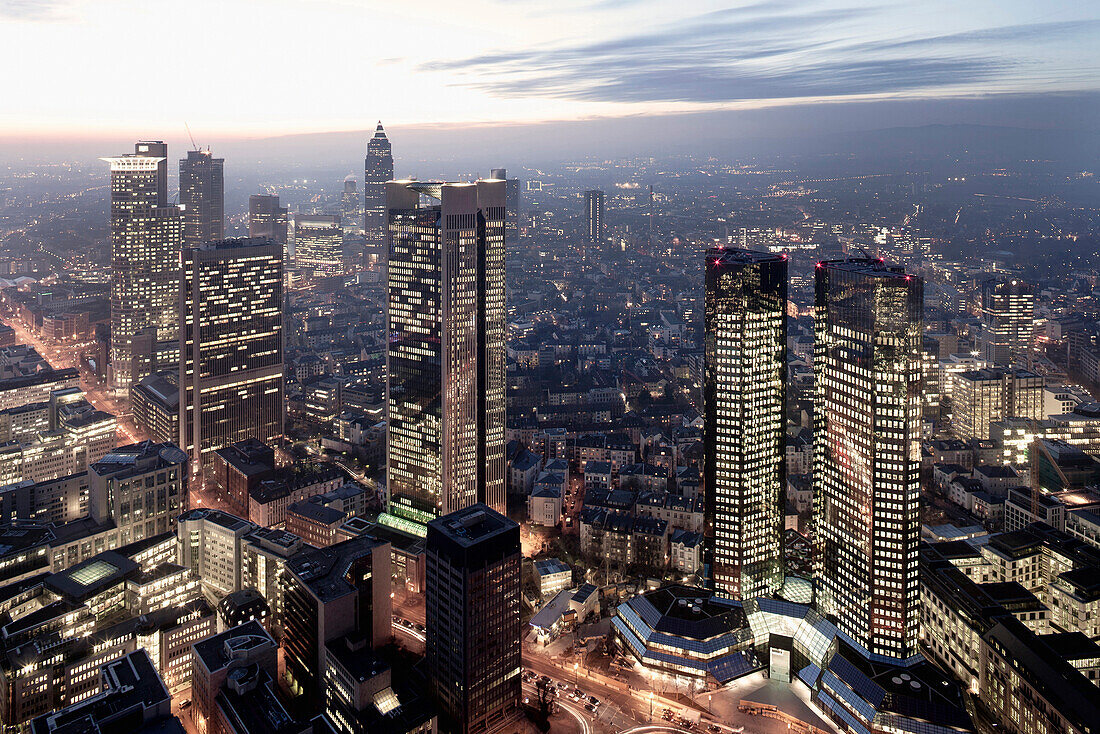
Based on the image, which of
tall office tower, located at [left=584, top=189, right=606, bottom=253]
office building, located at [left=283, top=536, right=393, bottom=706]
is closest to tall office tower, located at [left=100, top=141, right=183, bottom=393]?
office building, located at [left=283, top=536, right=393, bottom=706]

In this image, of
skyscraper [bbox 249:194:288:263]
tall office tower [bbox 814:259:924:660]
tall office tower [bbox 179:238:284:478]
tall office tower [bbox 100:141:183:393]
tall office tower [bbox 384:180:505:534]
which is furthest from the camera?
skyscraper [bbox 249:194:288:263]

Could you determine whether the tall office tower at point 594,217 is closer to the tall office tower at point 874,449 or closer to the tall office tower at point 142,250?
the tall office tower at point 142,250

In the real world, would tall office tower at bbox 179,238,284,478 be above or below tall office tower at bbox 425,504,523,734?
above

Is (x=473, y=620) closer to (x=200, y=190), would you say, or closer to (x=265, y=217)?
(x=200, y=190)

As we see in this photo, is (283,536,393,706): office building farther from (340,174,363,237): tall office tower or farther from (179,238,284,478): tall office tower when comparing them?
(340,174,363,237): tall office tower

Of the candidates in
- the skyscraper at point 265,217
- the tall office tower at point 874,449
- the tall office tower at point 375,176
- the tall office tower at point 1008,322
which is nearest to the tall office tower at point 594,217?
the tall office tower at point 375,176

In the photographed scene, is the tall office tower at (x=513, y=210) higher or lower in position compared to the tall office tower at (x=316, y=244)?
higher

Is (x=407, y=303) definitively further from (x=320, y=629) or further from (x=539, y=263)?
(x=539, y=263)

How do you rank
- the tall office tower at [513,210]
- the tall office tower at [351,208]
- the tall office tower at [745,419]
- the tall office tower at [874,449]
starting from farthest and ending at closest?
the tall office tower at [351,208] < the tall office tower at [513,210] < the tall office tower at [745,419] < the tall office tower at [874,449]
